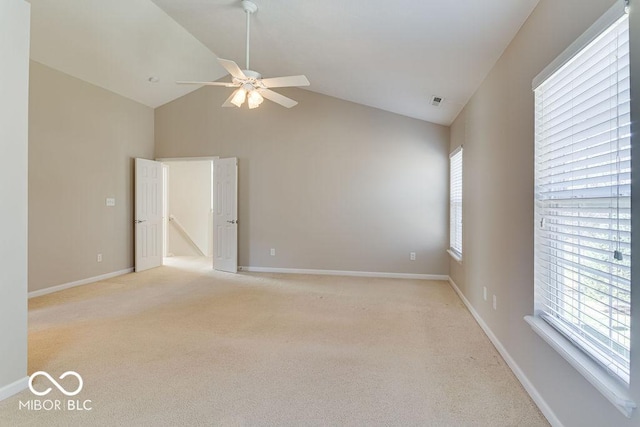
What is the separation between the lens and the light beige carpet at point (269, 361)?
196 cm

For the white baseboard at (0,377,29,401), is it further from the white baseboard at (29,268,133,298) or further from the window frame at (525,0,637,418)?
the window frame at (525,0,637,418)

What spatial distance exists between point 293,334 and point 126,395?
1.40 m

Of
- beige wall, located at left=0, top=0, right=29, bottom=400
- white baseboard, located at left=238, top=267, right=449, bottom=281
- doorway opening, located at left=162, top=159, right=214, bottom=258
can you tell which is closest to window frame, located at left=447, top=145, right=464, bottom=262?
white baseboard, located at left=238, top=267, right=449, bottom=281

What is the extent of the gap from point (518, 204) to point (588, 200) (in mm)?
800

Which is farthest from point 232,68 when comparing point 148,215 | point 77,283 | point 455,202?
point 148,215

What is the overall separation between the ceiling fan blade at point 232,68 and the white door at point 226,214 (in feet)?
9.51

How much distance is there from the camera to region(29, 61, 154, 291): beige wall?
14.1 ft

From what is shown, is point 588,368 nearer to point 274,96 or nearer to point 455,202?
point 274,96

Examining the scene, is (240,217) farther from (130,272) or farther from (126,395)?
(126,395)

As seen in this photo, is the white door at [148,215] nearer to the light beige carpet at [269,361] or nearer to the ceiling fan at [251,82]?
the light beige carpet at [269,361]

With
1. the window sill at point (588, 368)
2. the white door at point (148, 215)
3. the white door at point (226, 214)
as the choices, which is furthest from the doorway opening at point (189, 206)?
the window sill at point (588, 368)

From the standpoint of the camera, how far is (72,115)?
4.74 m

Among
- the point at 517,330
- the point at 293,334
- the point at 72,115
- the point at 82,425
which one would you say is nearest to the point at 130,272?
the point at 72,115

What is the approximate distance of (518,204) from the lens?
2395 millimetres
